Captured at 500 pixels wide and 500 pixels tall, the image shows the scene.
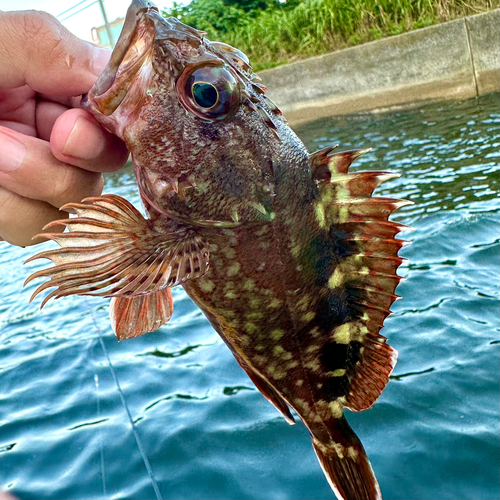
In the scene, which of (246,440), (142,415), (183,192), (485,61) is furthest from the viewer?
(485,61)

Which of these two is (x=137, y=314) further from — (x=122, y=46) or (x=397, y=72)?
(x=397, y=72)

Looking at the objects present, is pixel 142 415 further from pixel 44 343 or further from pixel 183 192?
pixel 183 192

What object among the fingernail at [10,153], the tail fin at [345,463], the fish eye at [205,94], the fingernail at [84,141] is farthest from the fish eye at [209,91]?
the tail fin at [345,463]

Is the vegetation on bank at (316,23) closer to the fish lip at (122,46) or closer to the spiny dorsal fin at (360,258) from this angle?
the spiny dorsal fin at (360,258)

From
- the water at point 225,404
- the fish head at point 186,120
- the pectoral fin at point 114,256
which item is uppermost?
the fish head at point 186,120

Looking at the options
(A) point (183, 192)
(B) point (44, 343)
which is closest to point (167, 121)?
(A) point (183, 192)

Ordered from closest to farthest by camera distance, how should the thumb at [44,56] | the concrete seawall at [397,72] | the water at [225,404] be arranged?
the thumb at [44,56] < the water at [225,404] < the concrete seawall at [397,72]

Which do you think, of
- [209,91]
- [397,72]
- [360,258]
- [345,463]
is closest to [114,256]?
[209,91]
